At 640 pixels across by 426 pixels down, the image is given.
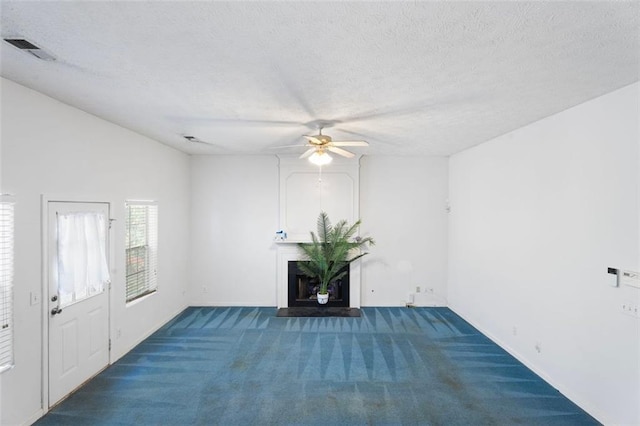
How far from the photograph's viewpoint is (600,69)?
2211 mm

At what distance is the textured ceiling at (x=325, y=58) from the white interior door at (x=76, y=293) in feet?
3.96

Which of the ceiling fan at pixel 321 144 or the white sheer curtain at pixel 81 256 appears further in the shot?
the ceiling fan at pixel 321 144

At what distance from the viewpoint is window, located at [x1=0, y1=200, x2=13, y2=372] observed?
243cm

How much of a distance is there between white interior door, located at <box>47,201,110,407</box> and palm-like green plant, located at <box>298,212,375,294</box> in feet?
10.1

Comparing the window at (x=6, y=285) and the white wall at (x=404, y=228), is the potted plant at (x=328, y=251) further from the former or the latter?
the window at (x=6, y=285)

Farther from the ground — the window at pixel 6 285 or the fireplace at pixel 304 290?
the window at pixel 6 285

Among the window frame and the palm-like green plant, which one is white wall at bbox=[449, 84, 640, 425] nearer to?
the palm-like green plant

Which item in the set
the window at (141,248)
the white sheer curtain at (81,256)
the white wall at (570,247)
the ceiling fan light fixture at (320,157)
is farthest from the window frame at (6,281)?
the white wall at (570,247)

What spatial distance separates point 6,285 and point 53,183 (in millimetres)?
974

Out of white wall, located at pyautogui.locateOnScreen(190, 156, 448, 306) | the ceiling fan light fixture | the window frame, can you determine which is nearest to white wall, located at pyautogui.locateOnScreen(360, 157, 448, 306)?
white wall, located at pyautogui.locateOnScreen(190, 156, 448, 306)

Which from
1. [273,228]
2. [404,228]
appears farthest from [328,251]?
[404,228]

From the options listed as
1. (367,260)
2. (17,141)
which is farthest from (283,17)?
(367,260)

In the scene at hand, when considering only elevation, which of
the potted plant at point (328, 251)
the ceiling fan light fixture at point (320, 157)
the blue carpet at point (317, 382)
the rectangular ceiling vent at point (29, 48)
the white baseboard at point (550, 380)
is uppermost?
the rectangular ceiling vent at point (29, 48)

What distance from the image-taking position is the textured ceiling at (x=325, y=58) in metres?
1.58
